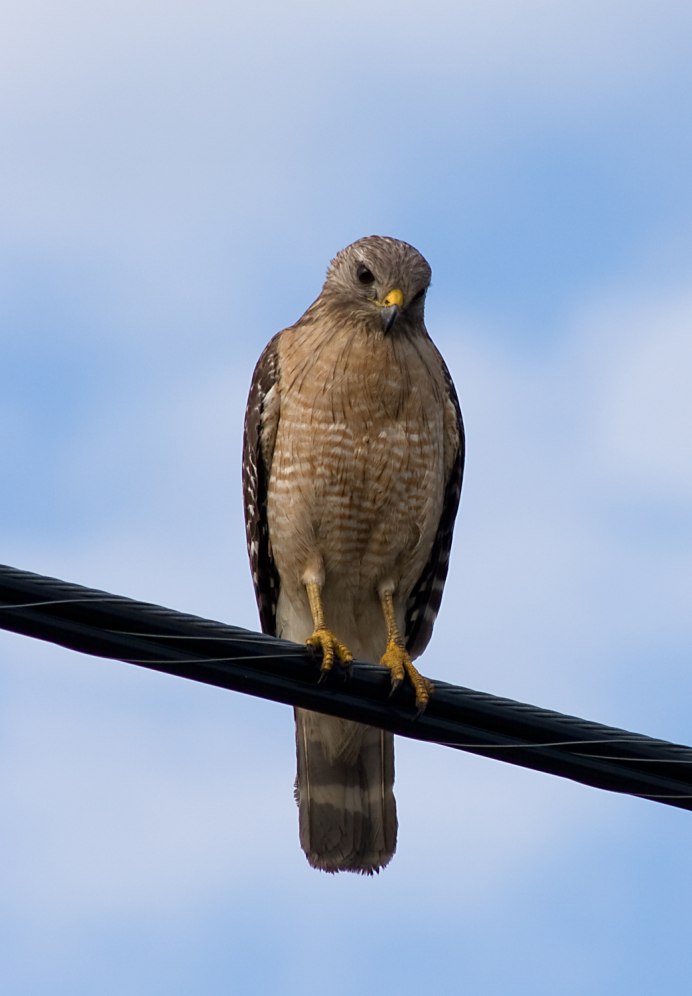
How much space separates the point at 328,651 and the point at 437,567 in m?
2.40

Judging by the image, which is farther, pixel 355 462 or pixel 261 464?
pixel 261 464

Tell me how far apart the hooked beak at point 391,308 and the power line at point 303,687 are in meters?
2.85

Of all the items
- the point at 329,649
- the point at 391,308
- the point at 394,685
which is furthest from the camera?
the point at 391,308

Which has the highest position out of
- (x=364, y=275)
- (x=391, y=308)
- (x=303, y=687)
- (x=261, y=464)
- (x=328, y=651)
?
(x=364, y=275)

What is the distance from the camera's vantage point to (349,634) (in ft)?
25.5

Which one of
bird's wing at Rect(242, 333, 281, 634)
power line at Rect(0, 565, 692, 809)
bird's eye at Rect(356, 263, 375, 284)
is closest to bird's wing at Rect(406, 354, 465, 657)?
bird's eye at Rect(356, 263, 375, 284)

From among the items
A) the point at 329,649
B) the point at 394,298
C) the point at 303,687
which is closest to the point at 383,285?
the point at 394,298

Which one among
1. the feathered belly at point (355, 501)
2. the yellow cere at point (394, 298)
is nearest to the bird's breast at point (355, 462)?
the feathered belly at point (355, 501)

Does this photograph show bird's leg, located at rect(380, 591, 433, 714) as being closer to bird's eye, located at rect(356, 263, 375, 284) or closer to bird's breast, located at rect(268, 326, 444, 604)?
bird's breast, located at rect(268, 326, 444, 604)

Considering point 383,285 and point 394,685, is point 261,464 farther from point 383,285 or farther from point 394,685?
point 394,685

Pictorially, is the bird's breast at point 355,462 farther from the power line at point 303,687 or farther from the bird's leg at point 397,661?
the power line at point 303,687

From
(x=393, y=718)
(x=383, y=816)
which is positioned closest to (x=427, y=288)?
(x=383, y=816)

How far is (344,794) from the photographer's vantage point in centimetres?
746

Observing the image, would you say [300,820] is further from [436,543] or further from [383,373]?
[383,373]
